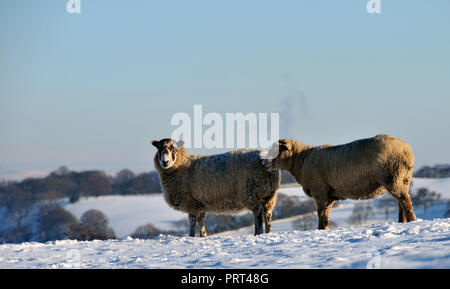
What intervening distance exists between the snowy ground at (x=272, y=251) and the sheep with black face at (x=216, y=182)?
3424mm

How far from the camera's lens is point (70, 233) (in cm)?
2769

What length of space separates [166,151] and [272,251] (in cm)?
830

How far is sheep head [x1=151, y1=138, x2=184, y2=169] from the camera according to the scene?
18.4 metres

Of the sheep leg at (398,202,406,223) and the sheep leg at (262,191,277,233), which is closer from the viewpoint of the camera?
the sheep leg at (398,202,406,223)

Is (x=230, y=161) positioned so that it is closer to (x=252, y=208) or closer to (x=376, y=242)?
(x=252, y=208)

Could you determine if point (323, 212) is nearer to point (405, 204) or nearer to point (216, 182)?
point (405, 204)

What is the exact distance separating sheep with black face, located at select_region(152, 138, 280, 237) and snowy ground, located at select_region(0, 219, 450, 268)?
342cm

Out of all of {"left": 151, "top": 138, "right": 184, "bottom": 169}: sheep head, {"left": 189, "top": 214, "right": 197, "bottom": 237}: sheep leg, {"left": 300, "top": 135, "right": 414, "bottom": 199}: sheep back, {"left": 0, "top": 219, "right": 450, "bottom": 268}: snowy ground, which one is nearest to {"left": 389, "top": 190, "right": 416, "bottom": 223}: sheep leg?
{"left": 300, "top": 135, "right": 414, "bottom": 199}: sheep back

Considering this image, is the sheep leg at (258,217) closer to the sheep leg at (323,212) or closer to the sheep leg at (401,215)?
the sheep leg at (323,212)

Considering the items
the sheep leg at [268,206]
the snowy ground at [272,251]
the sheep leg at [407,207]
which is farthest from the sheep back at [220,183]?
the sheep leg at [407,207]

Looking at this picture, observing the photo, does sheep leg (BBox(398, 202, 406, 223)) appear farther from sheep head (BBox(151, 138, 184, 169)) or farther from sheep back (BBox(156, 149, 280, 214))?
sheep head (BBox(151, 138, 184, 169))

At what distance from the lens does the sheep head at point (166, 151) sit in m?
18.4

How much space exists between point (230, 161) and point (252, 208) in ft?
5.58
